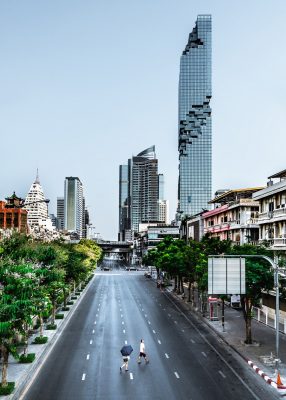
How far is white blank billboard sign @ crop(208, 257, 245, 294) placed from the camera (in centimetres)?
3456

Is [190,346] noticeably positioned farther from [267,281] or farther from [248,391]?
[248,391]

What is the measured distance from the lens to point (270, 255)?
4650cm

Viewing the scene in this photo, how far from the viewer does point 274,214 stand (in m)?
59.4

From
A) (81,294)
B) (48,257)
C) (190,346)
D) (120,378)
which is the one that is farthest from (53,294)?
(81,294)

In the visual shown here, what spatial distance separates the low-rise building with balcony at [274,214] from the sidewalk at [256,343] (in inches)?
381

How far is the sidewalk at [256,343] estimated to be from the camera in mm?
34406

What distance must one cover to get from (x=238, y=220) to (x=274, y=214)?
2300 cm

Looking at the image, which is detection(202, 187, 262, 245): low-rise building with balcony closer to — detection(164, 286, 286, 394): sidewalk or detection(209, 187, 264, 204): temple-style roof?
detection(209, 187, 264, 204): temple-style roof

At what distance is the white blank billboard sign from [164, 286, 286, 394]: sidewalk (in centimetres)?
582

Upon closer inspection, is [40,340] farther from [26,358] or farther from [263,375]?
[263,375]

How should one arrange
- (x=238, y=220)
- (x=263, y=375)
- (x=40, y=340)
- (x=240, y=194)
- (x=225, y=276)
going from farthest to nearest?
1. (x=240, y=194)
2. (x=238, y=220)
3. (x=40, y=340)
4. (x=225, y=276)
5. (x=263, y=375)

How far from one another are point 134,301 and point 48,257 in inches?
1475

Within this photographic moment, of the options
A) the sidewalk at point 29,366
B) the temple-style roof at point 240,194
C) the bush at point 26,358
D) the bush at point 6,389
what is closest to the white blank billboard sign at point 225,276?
the sidewalk at point 29,366

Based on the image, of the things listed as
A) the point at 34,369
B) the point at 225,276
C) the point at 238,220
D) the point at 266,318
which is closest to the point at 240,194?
the point at 238,220
